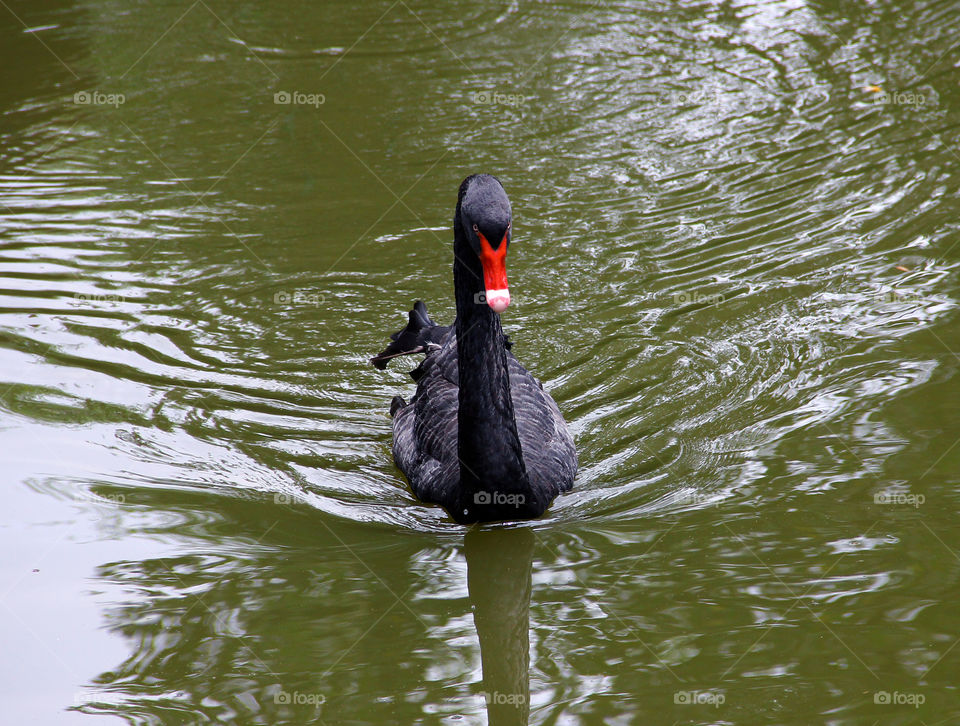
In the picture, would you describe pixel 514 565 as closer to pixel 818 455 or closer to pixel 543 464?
pixel 543 464

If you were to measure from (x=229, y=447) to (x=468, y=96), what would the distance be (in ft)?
20.3

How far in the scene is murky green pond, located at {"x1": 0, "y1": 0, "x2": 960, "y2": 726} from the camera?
430 cm

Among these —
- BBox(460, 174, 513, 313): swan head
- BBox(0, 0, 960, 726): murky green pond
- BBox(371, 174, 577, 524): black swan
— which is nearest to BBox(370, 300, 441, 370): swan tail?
BBox(0, 0, 960, 726): murky green pond

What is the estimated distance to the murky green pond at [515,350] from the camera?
4.30m

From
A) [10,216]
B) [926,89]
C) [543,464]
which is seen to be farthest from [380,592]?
[926,89]

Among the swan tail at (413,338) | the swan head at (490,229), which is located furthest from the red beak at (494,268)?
the swan tail at (413,338)

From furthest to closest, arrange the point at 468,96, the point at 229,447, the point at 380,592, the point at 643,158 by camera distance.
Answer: the point at 468,96 → the point at 643,158 → the point at 229,447 → the point at 380,592

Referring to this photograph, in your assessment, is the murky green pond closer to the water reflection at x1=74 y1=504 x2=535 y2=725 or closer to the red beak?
the water reflection at x1=74 y1=504 x2=535 y2=725

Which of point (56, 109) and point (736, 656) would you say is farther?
point (56, 109)

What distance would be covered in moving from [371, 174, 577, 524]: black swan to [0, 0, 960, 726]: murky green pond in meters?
0.16

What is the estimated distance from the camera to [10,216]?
9.10m

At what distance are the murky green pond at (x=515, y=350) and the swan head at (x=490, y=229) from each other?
136 centimetres

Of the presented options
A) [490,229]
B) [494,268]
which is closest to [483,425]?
[494,268]

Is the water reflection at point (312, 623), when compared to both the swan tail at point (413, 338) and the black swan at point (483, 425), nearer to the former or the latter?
the black swan at point (483, 425)
